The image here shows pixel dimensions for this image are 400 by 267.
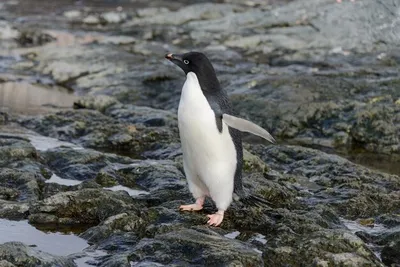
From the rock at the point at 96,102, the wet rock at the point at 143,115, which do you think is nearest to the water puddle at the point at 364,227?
the wet rock at the point at 143,115

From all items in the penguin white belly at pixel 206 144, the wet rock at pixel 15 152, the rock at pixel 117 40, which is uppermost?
the penguin white belly at pixel 206 144

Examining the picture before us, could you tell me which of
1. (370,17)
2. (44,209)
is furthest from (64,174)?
(370,17)

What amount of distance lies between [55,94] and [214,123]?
713cm

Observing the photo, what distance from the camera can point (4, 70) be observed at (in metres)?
13.9

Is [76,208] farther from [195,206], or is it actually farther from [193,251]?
[193,251]

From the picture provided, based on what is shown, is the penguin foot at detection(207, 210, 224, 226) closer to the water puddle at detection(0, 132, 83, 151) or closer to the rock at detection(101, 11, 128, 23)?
the water puddle at detection(0, 132, 83, 151)

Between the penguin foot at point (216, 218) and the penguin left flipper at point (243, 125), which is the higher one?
the penguin left flipper at point (243, 125)

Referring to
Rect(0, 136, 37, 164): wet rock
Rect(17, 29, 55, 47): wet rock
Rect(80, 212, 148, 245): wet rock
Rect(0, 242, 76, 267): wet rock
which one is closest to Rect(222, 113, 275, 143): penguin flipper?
Rect(80, 212, 148, 245): wet rock

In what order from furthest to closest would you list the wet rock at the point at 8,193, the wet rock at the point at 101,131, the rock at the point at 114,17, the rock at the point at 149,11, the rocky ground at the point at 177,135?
the rock at the point at 149,11
the rock at the point at 114,17
the wet rock at the point at 101,131
the wet rock at the point at 8,193
the rocky ground at the point at 177,135

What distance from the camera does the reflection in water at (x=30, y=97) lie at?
11.2 meters

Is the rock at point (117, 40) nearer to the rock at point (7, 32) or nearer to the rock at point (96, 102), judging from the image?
the rock at point (7, 32)

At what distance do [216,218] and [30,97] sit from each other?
Answer: 6829mm

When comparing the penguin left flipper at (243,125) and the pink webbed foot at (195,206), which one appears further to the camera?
the pink webbed foot at (195,206)

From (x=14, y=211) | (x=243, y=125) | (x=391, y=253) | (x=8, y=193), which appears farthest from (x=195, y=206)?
(x=8, y=193)
